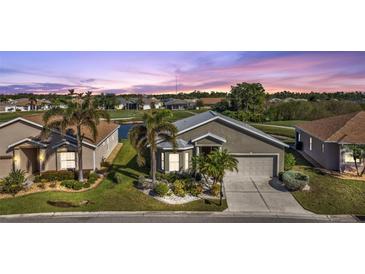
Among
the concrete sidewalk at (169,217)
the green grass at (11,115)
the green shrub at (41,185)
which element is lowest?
the concrete sidewalk at (169,217)

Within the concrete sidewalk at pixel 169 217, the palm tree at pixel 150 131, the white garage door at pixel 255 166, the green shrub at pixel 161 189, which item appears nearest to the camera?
the concrete sidewalk at pixel 169 217

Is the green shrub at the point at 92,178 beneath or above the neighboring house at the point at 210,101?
beneath

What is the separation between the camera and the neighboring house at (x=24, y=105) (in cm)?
1691

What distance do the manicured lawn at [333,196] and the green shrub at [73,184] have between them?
39.0ft

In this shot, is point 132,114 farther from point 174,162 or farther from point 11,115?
point 11,115

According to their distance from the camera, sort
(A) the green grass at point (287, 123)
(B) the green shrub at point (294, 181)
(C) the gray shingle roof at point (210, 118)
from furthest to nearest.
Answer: (A) the green grass at point (287, 123), (C) the gray shingle roof at point (210, 118), (B) the green shrub at point (294, 181)

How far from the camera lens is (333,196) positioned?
52.7 ft

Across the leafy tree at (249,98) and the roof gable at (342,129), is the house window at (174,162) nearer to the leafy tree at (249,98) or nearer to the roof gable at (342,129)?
the leafy tree at (249,98)

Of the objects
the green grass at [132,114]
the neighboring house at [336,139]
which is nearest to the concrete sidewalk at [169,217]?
the green grass at [132,114]

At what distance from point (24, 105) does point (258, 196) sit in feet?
47.2

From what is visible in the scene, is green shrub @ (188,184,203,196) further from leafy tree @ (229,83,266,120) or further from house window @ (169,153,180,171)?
leafy tree @ (229,83,266,120)

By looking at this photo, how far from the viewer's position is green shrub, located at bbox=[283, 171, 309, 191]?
1652 cm

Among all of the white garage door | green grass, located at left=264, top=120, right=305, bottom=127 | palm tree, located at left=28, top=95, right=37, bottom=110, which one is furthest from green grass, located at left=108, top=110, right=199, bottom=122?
green grass, located at left=264, top=120, right=305, bottom=127
